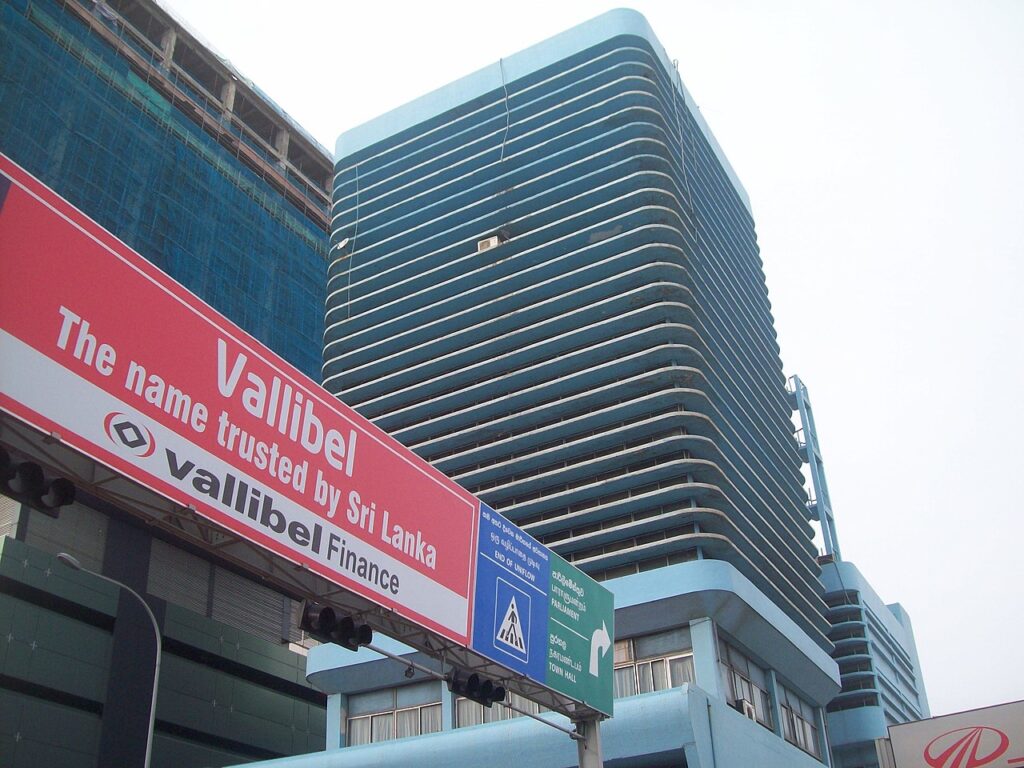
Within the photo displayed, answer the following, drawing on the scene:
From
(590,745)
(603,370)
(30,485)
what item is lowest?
(590,745)

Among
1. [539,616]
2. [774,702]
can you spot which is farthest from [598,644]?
[774,702]

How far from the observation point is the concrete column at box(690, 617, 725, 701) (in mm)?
34812

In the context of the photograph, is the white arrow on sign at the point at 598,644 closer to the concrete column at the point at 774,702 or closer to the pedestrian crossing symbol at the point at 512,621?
the pedestrian crossing symbol at the point at 512,621

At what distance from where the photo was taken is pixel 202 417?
48.8 ft

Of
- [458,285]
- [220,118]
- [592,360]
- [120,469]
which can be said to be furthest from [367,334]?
[120,469]

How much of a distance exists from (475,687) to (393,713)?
20420 millimetres

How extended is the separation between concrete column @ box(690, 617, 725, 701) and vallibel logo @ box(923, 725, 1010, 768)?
342 inches

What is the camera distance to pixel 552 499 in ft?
141

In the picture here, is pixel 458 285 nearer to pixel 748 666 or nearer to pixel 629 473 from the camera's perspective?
pixel 629 473

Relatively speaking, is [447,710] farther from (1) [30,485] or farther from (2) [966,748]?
(1) [30,485]

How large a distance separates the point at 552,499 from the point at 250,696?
22776 mm

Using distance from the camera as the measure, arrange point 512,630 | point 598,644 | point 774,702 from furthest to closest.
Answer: point 774,702 → point 598,644 → point 512,630

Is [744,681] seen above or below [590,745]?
above

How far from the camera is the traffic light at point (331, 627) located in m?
17.1
